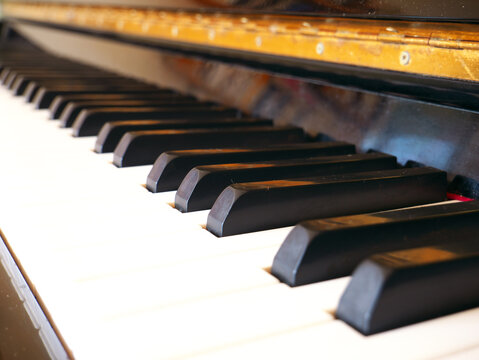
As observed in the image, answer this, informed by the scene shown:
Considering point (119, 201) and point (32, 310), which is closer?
point (32, 310)

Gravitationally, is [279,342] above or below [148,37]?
below

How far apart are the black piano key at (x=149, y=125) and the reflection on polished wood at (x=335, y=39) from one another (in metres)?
0.17

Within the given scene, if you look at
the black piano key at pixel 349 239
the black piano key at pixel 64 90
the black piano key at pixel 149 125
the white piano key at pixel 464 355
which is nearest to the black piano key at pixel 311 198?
the black piano key at pixel 349 239

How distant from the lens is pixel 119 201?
39.3 inches

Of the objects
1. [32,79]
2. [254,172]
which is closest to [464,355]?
[254,172]

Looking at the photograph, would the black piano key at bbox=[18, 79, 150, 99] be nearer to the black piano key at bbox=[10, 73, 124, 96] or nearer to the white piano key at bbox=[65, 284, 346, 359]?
the black piano key at bbox=[10, 73, 124, 96]

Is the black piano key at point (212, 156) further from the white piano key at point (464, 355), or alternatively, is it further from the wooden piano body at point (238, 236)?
the white piano key at point (464, 355)

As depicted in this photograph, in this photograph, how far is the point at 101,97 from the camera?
180 cm

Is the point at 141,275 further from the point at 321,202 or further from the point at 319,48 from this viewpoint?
the point at 319,48

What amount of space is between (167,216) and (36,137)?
0.70m

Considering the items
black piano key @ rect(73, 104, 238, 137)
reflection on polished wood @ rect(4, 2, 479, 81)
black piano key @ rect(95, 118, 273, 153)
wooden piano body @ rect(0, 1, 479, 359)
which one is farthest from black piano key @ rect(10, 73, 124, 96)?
black piano key @ rect(95, 118, 273, 153)

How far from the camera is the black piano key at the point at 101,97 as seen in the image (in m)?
1.74

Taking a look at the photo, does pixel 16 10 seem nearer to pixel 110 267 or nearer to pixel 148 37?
pixel 148 37

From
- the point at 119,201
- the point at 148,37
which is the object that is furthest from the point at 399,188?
the point at 148,37
